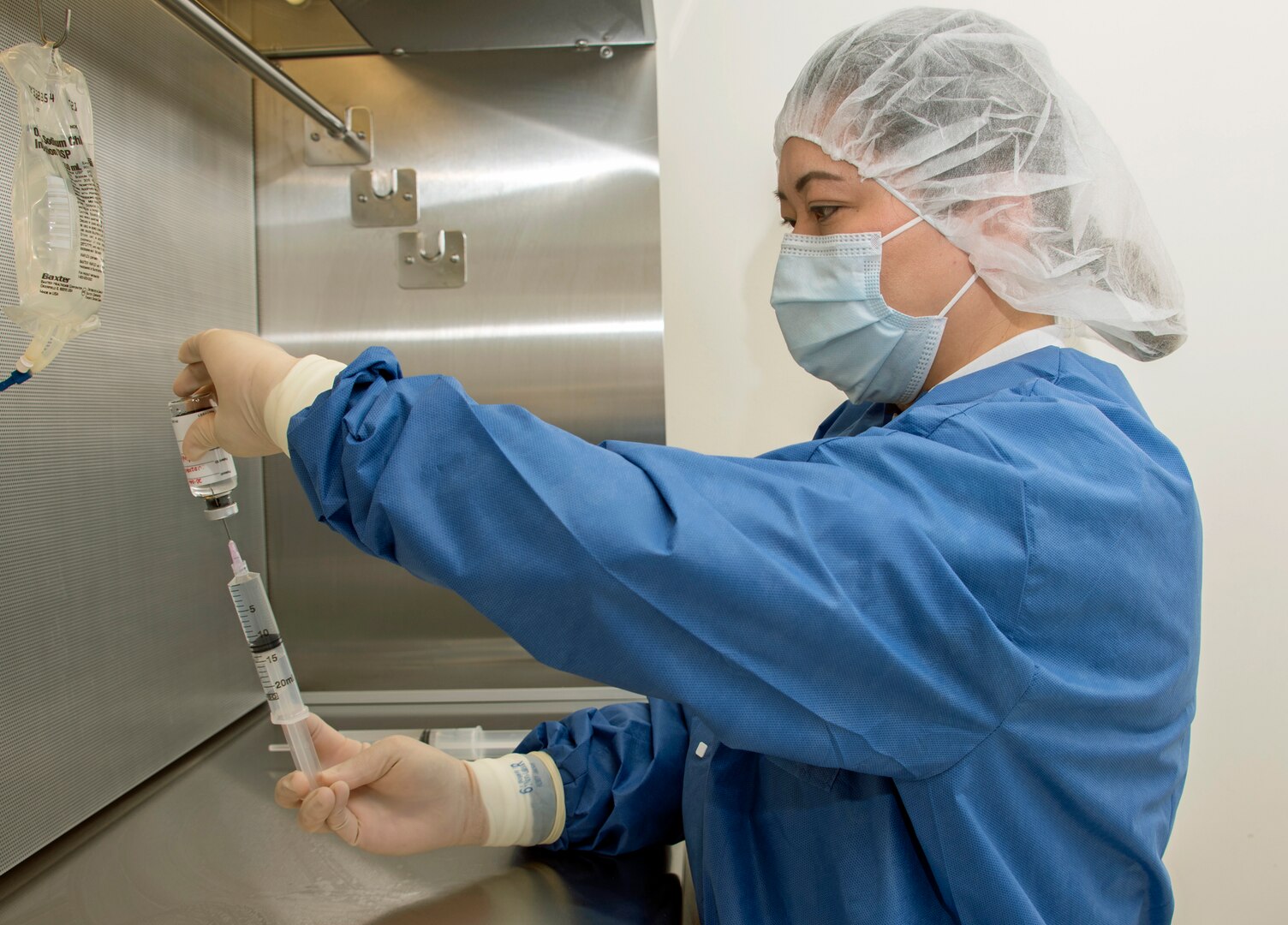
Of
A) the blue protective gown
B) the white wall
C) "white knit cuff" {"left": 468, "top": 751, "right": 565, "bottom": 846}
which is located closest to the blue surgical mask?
the blue protective gown

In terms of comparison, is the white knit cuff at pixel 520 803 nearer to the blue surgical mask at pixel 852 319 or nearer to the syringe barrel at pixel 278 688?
the syringe barrel at pixel 278 688

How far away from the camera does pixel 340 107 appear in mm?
1319

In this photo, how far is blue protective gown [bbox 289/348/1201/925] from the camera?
1.79 feet

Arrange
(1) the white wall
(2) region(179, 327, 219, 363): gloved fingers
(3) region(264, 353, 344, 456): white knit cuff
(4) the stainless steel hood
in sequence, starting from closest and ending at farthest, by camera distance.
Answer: (3) region(264, 353, 344, 456): white knit cuff
(2) region(179, 327, 219, 363): gloved fingers
(4) the stainless steel hood
(1) the white wall

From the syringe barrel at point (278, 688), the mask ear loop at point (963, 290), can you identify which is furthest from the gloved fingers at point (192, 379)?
the mask ear loop at point (963, 290)

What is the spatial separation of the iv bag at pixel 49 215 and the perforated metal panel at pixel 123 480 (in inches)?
5.3

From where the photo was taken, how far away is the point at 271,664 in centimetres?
83

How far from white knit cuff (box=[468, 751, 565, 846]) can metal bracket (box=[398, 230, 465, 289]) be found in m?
0.73

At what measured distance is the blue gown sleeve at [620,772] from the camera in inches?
37.0

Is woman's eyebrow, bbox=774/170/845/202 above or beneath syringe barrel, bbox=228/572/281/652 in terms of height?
above

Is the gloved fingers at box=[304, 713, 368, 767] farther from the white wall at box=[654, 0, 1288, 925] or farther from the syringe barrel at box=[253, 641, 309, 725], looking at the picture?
the white wall at box=[654, 0, 1288, 925]

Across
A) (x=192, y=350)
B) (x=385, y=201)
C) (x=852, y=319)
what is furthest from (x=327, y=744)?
(x=385, y=201)

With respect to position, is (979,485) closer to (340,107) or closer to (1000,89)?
(1000,89)

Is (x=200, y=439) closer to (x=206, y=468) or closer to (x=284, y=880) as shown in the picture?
(x=206, y=468)
